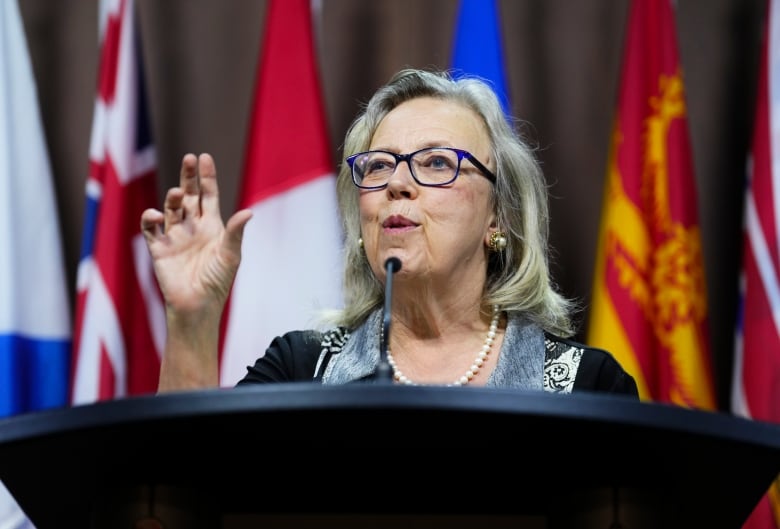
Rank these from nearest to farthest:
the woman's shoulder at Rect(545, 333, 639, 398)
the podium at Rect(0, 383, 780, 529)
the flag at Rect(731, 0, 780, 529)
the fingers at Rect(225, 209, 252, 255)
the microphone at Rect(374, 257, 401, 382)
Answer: the podium at Rect(0, 383, 780, 529), the microphone at Rect(374, 257, 401, 382), the fingers at Rect(225, 209, 252, 255), the woman's shoulder at Rect(545, 333, 639, 398), the flag at Rect(731, 0, 780, 529)

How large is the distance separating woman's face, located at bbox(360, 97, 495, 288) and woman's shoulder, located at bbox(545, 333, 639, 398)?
A: 251 millimetres

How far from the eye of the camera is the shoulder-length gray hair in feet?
7.12

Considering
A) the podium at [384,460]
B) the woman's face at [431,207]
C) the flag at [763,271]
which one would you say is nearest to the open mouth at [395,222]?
the woman's face at [431,207]

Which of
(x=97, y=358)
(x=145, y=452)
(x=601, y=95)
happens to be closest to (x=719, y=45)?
(x=601, y=95)

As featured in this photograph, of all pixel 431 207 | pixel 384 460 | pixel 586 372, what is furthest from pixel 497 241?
pixel 384 460

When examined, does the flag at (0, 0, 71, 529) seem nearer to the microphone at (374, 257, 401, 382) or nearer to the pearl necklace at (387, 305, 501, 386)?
the pearl necklace at (387, 305, 501, 386)

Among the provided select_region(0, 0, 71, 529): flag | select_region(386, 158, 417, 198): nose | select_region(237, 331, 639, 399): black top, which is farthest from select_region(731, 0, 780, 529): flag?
select_region(0, 0, 71, 529): flag

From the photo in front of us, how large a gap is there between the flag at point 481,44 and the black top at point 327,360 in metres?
1.25

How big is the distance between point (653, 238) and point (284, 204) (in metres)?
0.99

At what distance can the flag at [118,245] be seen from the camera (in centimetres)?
302

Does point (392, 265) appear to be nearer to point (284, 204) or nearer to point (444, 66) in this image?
point (284, 204)

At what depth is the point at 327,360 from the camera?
6.79 feet

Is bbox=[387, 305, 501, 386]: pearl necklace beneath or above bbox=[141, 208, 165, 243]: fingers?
beneath

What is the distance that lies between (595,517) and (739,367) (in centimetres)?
193
